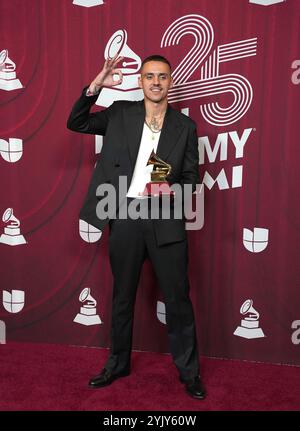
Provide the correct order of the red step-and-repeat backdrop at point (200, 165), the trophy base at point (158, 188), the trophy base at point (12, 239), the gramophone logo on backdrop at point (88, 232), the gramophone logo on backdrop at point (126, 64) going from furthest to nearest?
the trophy base at point (12, 239), the gramophone logo on backdrop at point (88, 232), the gramophone logo on backdrop at point (126, 64), the red step-and-repeat backdrop at point (200, 165), the trophy base at point (158, 188)

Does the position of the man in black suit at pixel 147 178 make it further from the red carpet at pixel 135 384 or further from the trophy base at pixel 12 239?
the trophy base at pixel 12 239

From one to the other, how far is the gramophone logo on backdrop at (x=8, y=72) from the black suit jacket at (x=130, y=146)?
83cm

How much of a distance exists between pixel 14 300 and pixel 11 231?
476mm

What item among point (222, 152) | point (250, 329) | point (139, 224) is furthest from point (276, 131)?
point (250, 329)

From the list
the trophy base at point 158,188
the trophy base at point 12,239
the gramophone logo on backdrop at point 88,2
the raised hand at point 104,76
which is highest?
the gramophone logo on backdrop at point 88,2

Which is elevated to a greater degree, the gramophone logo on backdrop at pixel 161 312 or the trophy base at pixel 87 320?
the gramophone logo on backdrop at pixel 161 312

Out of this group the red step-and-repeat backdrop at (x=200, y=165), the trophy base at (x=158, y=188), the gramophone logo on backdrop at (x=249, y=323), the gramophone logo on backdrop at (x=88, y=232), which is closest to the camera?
the trophy base at (x=158, y=188)

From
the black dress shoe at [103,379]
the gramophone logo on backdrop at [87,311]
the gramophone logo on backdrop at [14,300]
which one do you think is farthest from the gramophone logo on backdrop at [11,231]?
the black dress shoe at [103,379]

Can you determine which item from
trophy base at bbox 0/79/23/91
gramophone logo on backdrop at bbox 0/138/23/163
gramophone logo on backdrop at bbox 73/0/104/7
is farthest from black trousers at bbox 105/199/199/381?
gramophone logo on backdrop at bbox 73/0/104/7

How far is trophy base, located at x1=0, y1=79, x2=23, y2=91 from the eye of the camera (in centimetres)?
317

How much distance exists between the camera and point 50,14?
3.07 metres

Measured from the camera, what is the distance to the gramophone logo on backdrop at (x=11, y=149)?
3240mm

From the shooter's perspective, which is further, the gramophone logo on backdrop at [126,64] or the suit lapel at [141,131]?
the gramophone logo on backdrop at [126,64]

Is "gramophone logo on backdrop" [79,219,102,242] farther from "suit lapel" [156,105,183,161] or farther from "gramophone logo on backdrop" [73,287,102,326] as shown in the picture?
"suit lapel" [156,105,183,161]
